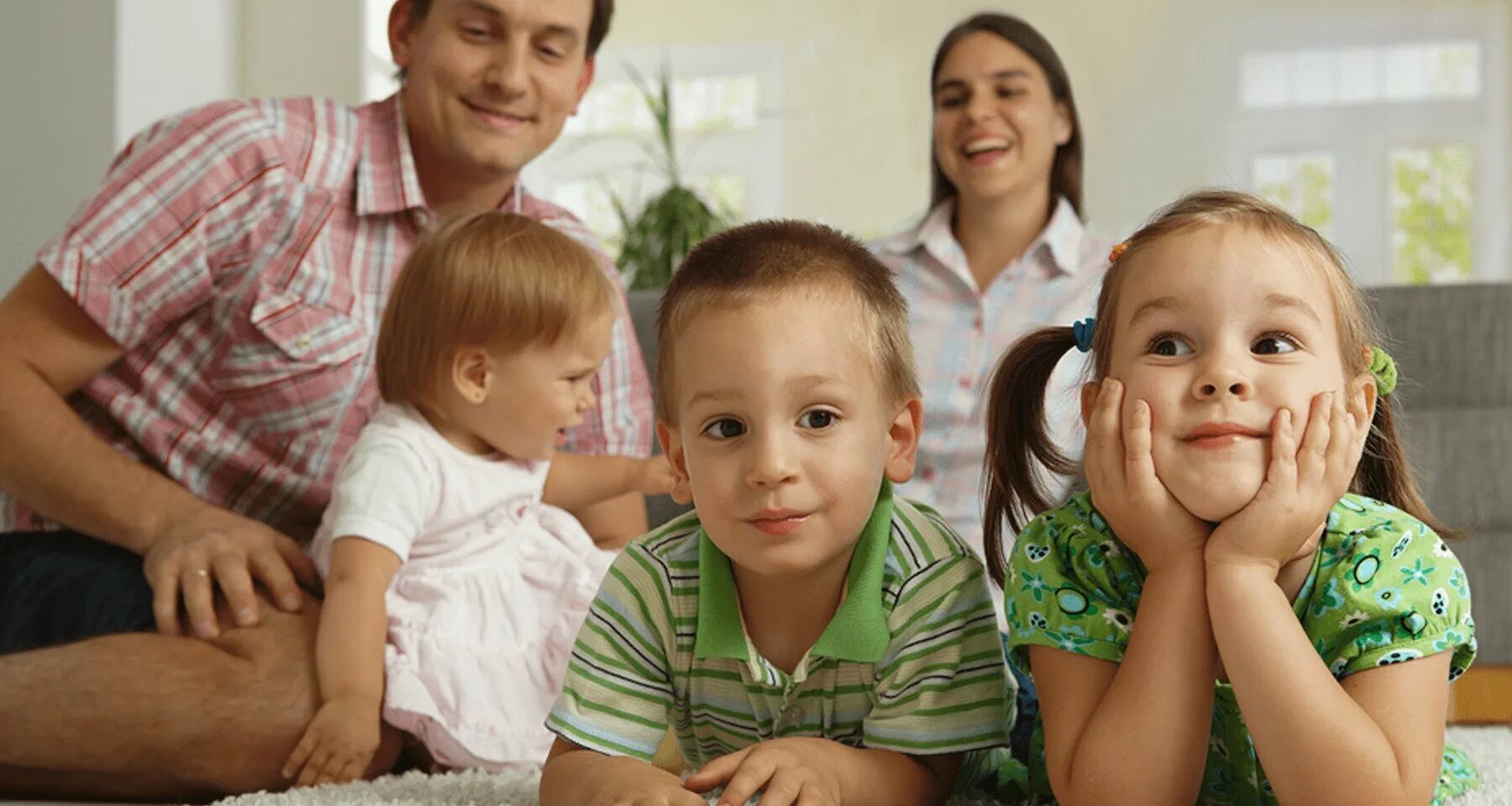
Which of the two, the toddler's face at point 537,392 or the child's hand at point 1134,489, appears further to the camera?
the toddler's face at point 537,392

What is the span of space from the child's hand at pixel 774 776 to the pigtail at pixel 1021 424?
0.30 metres

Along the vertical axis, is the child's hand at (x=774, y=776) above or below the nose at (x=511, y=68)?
below

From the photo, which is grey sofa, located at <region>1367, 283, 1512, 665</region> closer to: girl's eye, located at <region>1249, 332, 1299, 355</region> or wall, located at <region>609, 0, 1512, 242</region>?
girl's eye, located at <region>1249, 332, 1299, 355</region>

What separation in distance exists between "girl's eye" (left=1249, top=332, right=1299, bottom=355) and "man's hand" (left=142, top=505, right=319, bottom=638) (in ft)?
3.49

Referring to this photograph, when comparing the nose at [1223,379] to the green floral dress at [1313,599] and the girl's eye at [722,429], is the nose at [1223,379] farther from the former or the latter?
the girl's eye at [722,429]

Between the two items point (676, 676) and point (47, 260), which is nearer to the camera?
point (676, 676)

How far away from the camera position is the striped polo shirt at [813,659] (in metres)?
1.15

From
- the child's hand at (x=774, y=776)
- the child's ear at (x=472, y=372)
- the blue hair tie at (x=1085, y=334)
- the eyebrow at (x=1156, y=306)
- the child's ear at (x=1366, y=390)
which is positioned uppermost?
the eyebrow at (x=1156, y=306)

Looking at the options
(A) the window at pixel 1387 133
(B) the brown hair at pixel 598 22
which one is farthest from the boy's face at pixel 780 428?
(A) the window at pixel 1387 133

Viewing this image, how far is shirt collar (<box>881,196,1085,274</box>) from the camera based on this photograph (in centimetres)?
236

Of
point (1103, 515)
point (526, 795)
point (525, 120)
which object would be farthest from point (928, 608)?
point (525, 120)

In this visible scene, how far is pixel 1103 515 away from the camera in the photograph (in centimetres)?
108

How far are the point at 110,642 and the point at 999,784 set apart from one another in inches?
36.8

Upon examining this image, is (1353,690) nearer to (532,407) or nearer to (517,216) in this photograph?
(532,407)
